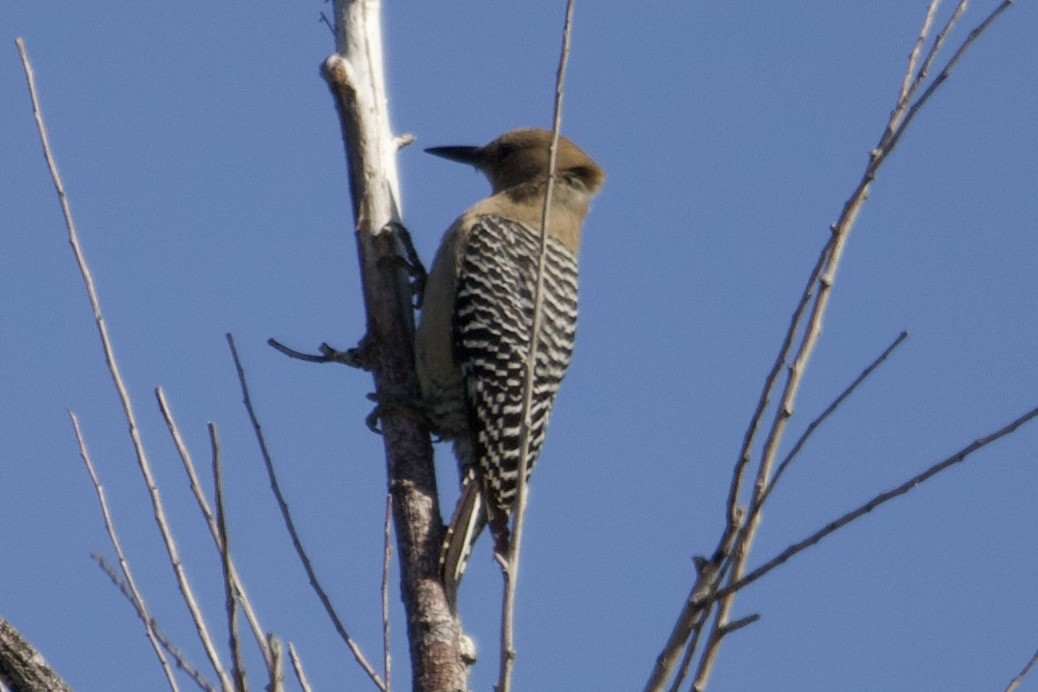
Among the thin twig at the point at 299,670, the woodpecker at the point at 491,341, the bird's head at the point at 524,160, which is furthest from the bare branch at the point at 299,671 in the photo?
the bird's head at the point at 524,160

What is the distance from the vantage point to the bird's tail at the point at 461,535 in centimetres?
460

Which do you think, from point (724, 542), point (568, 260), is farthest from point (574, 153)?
point (724, 542)

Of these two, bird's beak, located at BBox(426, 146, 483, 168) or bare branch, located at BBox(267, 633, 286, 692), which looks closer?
bare branch, located at BBox(267, 633, 286, 692)

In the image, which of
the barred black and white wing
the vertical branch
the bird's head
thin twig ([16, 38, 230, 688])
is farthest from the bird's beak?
thin twig ([16, 38, 230, 688])

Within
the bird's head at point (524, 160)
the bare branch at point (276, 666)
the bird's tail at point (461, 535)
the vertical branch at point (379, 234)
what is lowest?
the bare branch at point (276, 666)

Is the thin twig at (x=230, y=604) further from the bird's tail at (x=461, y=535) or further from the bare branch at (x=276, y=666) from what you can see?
the bird's tail at (x=461, y=535)

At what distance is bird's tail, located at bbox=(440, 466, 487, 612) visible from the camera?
15.1ft

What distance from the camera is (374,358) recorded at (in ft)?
17.9

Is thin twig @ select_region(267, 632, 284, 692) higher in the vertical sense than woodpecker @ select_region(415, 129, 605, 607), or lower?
lower

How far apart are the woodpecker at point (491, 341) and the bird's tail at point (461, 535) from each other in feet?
0.04

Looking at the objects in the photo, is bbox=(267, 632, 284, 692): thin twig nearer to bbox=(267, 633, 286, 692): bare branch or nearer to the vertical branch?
bbox=(267, 633, 286, 692): bare branch

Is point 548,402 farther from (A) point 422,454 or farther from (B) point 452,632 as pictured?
(B) point 452,632

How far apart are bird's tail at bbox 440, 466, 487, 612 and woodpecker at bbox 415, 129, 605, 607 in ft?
0.04

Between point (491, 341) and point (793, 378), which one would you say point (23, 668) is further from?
point (491, 341)
